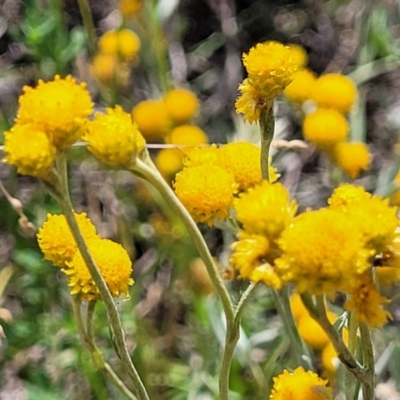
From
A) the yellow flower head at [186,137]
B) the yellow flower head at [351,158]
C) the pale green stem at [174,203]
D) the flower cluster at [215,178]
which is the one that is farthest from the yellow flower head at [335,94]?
the pale green stem at [174,203]

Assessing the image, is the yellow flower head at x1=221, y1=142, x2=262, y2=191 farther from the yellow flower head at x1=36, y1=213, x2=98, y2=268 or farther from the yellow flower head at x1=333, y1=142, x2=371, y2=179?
the yellow flower head at x1=333, y1=142, x2=371, y2=179

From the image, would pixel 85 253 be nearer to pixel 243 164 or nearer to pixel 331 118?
pixel 243 164

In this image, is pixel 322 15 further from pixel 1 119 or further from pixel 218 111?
pixel 1 119

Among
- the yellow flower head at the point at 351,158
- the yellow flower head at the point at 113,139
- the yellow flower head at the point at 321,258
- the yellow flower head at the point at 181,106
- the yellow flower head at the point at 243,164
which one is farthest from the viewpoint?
the yellow flower head at the point at 181,106

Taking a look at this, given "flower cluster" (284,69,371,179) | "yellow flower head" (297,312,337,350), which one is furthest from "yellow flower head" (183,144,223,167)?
"flower cluster" (284,69,371,179)

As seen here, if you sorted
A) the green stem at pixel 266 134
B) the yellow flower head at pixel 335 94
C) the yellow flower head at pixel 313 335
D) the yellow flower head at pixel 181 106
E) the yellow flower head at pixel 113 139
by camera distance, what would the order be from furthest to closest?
1. the yellow flower head at pixel 181 106
2. the yellow flower head at pixel 335 94
3. the yellow flower head at pixel 313 335
4. the green stem at pixel 266 134
5. the yellow flower head at pixel 113 139

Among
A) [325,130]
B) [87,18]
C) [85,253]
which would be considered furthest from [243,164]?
[87,18]

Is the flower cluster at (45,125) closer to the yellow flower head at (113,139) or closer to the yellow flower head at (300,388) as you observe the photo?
the yellow flower head at (113,139)
